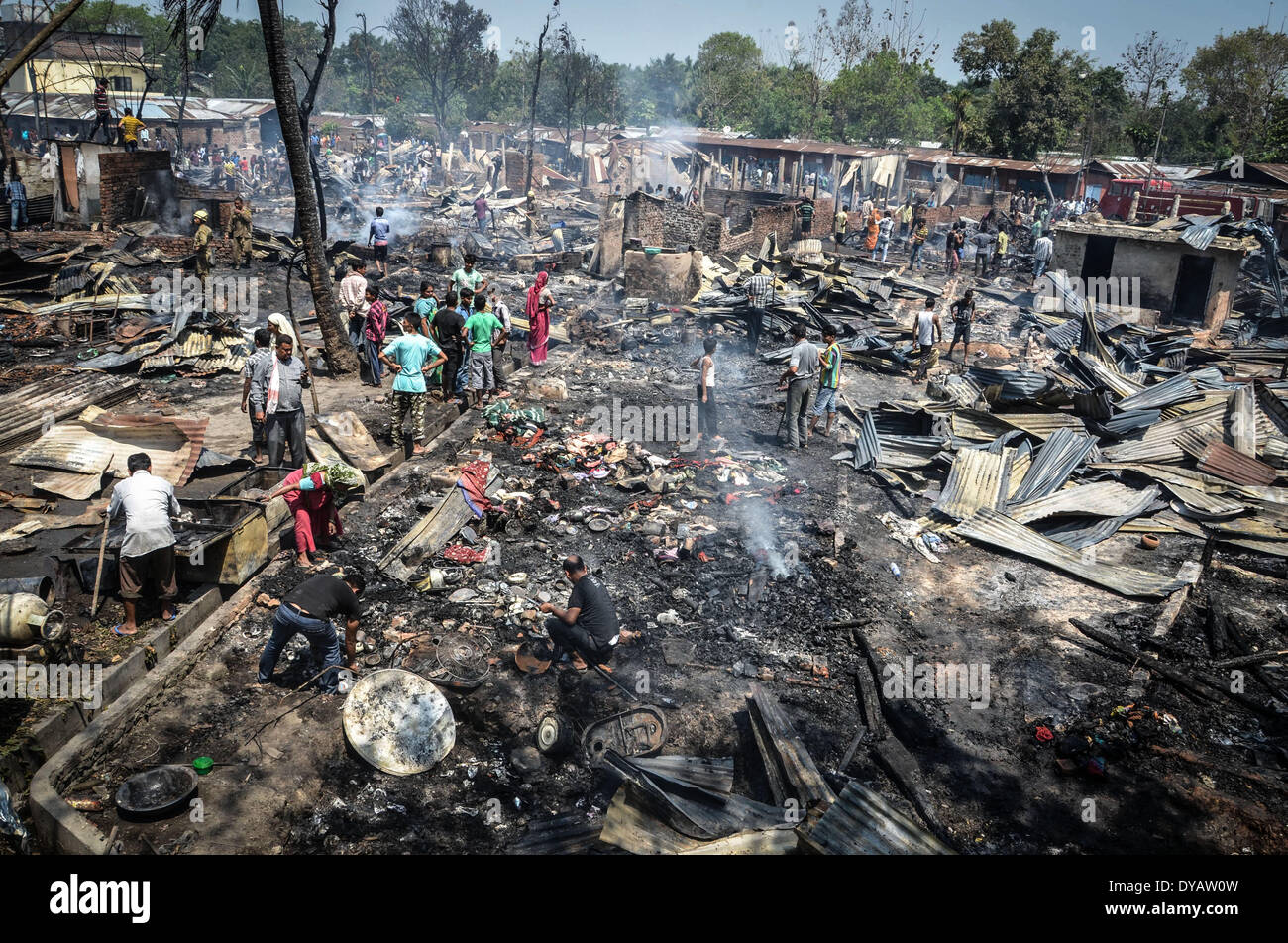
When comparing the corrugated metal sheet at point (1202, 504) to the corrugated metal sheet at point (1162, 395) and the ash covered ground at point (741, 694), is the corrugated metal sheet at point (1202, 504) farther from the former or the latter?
the corrugated metal sheet at point (1162, 395)

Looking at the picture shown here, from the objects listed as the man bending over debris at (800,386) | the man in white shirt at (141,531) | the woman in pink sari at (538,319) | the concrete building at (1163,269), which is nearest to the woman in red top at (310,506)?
the man in white shirt at (141,531)

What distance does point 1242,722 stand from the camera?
6.06 m

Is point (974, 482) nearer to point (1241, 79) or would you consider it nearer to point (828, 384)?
point (828, 384)

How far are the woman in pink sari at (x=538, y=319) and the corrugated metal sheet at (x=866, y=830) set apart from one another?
1047 centimetres

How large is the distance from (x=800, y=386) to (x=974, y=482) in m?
2.62

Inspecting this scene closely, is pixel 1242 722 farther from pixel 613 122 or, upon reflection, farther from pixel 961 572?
pixel 613 122

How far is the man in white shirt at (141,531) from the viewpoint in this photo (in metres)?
5.89

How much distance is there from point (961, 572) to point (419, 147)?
151 feet

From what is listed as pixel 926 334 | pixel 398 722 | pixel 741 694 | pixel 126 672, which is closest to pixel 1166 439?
pixel 926 334

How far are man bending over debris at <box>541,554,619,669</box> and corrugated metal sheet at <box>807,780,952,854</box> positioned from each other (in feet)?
7.23

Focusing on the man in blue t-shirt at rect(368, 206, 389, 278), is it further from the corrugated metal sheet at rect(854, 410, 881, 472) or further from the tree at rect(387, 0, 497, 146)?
the tree at rect(387, 0, 497, 146)

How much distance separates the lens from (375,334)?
11633mm
